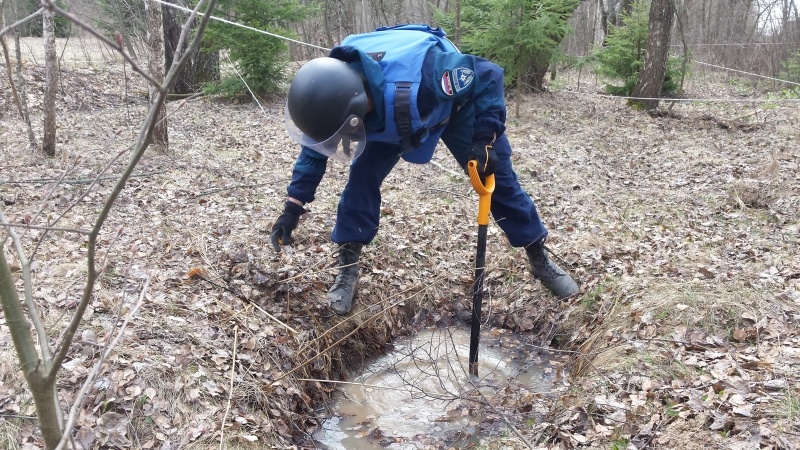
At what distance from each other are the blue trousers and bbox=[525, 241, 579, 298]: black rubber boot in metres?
0.14

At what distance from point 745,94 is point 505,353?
12191 mm

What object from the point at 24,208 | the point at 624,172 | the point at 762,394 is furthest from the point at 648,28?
the point at 24,208

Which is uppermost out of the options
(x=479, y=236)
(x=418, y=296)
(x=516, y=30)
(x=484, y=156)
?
(x=516, y=30)

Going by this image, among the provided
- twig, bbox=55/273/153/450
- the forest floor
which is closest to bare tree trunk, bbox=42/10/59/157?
the forest floor

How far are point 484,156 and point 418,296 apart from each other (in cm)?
148

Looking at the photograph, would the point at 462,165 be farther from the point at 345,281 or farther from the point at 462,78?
the point at 345,281

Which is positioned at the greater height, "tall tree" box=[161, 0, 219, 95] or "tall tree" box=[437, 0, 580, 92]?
"tall tree" box=[437, 0, 580, 92]

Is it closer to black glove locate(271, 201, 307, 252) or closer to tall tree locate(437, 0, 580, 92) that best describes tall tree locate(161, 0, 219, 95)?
tall tree locate(437, 0, 580, 92)

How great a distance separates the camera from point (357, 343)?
4.15 meters

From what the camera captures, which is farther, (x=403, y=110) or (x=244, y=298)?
(x=244, y=298)

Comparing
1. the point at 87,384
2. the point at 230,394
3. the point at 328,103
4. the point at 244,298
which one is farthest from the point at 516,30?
the point at 87,384

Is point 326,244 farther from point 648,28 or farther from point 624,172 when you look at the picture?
point 648,28

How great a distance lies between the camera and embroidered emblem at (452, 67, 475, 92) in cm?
346

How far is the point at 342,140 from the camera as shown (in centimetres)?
328
